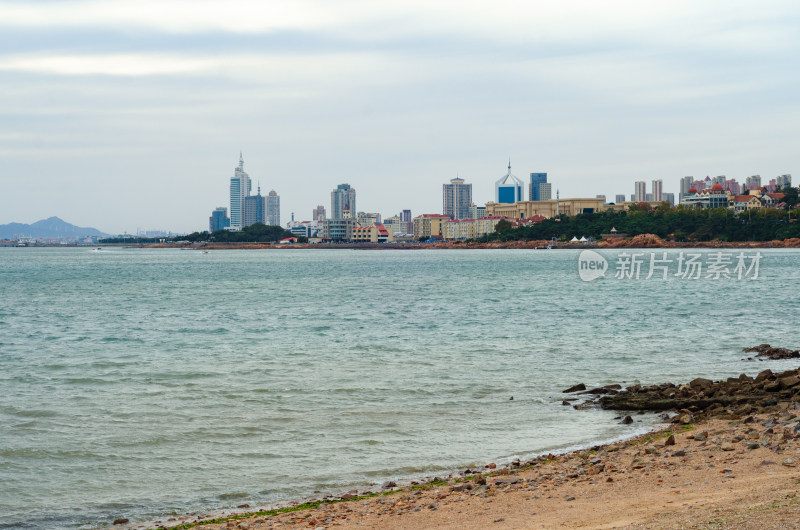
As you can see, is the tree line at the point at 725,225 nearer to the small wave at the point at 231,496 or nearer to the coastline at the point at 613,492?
the coastline at the point at 613,492

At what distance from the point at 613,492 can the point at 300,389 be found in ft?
35.3

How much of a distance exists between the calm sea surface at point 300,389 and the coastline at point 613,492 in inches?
42.4

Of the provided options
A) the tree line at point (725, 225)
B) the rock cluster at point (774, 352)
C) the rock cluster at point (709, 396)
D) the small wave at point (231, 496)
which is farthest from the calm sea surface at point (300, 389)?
the tree line at point (725, 225)

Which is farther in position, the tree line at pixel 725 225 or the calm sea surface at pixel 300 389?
the tree line at pixel 725 225

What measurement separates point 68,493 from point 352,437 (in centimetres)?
494

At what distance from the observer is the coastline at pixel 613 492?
26.2 feet

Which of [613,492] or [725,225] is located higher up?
[725,225]

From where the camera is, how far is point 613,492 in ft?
31.4

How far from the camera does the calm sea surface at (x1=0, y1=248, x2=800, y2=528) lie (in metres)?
12.2

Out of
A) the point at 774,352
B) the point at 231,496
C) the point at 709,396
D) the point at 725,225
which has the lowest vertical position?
the point at 231,496

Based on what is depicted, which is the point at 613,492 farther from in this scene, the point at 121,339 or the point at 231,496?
the point at 121,339

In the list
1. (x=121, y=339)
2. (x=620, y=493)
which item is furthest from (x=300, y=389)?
(x=121, y=339)

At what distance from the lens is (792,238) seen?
164 meters

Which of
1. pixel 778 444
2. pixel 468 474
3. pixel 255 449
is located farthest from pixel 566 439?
pixel 255 449
